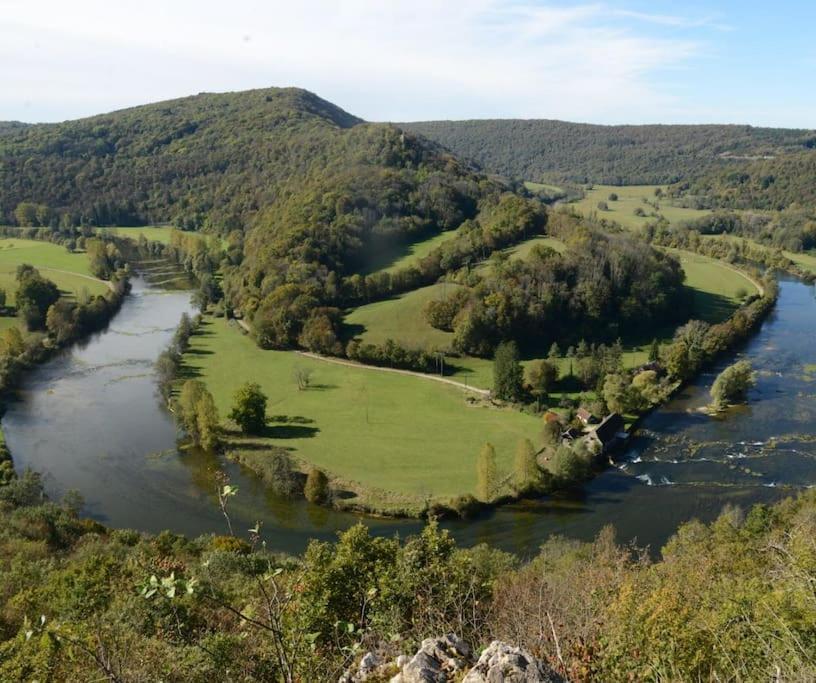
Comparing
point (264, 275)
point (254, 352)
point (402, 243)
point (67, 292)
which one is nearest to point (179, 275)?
point (67, 292)

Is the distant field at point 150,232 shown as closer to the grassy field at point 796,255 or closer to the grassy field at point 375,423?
the grassy field at point 375,423

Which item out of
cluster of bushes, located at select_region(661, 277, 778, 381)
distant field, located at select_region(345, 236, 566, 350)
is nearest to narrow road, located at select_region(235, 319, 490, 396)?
distant field, located at select_region(345, 236, 566, 350)

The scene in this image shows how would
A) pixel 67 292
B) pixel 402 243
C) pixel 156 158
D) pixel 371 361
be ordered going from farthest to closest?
pixel 156 158 < pixel 402 243 < pixel 67 292 < pixel 371 361

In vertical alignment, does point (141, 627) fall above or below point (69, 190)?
below

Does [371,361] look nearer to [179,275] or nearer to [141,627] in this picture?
[141,627]

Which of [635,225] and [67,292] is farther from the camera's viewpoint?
A: [635,225]

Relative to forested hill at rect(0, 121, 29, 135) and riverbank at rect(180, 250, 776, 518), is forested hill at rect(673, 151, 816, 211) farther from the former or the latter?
forested hill at rect(0, 121, 29, 135)

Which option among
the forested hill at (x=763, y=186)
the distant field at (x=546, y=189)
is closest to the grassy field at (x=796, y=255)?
the forested hill at (x=763, y=186)

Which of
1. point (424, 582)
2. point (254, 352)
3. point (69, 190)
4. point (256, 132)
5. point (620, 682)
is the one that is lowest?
point (254, 352)
